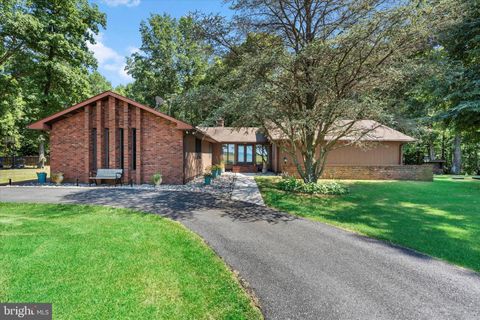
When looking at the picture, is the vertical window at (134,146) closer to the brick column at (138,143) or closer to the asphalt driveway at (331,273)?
the brick column at (138,143)

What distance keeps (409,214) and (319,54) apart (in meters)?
6.93

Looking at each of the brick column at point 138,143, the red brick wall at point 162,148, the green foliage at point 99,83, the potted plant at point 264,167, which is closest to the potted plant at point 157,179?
the red brick wall at point 162,148

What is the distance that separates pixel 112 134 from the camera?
14508 millimetres

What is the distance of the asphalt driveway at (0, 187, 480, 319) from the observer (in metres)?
3.32

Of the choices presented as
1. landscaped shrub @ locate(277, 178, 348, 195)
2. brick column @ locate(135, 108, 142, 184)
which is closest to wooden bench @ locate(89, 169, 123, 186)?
brick column @ locate(135, 108, 142, 184)

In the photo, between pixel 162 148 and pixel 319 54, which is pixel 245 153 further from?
pixel 319 54

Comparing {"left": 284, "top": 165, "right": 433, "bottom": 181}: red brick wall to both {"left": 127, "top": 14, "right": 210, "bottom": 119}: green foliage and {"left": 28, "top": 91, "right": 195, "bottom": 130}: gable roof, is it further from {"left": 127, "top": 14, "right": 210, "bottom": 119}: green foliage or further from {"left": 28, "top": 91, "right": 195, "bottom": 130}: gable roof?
{"left": 127, "top": 14, "right": 210, "bottom": 119}: green foliage

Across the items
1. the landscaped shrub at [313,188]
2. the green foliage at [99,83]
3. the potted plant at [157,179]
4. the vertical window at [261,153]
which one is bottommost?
the landscaped shrub at [313,188]

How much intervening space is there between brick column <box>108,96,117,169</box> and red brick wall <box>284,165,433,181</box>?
11.5 meters

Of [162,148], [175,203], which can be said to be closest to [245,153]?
[162,148]

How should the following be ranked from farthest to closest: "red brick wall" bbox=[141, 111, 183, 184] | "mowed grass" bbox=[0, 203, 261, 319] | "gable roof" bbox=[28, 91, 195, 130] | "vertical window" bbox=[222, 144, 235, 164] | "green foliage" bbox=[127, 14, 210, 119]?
1. "green foliage" bbox=[127, 14, 210, 119]
2. "vertical window" bbox=[222, 144, 235, 164]
3. "red brick wall" bbox=[141, 111, 183, 184]
4. "gable roof" bbox=[28, 91, 195, 130]
5. "mowed grass" bbox=[0, 203, 261, 319]

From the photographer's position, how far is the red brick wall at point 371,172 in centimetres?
1777

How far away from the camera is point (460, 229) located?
6762mm

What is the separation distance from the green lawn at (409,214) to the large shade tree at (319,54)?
3.54m
